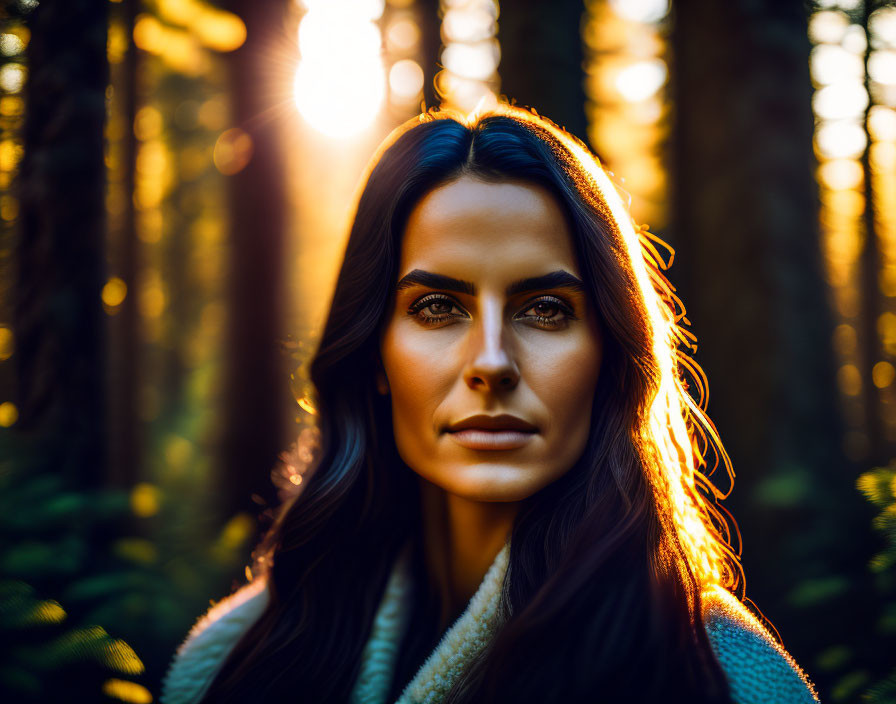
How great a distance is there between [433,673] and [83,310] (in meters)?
2.65

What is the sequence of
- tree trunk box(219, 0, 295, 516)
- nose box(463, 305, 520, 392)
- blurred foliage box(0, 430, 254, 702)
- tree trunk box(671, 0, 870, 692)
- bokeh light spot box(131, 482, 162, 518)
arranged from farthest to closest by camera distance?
tree trunk box(219, 0, 295, 516), tree trunk box(671, 0, 870, 692), bokeh light spot box(131, 482, 162, 518), blurred foliage box(0, 430, 254, 702), nose box(463, 305, 520, 392)

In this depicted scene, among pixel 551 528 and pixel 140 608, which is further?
pixel 140 608

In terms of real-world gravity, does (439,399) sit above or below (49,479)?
above

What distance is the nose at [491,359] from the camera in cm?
166

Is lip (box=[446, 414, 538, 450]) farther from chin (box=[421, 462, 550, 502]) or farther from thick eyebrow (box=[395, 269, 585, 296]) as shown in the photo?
thick eyebrow (box=[395, 269, 585, 296])

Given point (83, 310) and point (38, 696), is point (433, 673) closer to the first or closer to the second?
point (38, 696)

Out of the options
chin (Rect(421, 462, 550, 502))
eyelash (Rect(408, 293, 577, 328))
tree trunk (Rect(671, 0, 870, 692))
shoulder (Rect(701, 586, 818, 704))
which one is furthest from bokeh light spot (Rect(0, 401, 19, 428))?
tree trunk (Rect(671, 0, 870, 692))

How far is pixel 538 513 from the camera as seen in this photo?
72.3 inches

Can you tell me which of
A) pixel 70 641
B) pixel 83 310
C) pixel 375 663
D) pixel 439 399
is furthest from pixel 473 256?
pixel 83 310

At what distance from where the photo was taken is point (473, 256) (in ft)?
5.79

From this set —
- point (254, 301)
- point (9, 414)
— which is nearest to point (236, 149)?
point (254, 301)

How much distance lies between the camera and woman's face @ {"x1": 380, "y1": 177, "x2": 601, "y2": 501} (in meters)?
1.71

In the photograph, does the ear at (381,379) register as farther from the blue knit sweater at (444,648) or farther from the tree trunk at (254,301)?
the tree trunk at (254,301)

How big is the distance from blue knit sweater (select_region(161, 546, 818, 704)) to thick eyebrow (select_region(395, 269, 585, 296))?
78 cm
